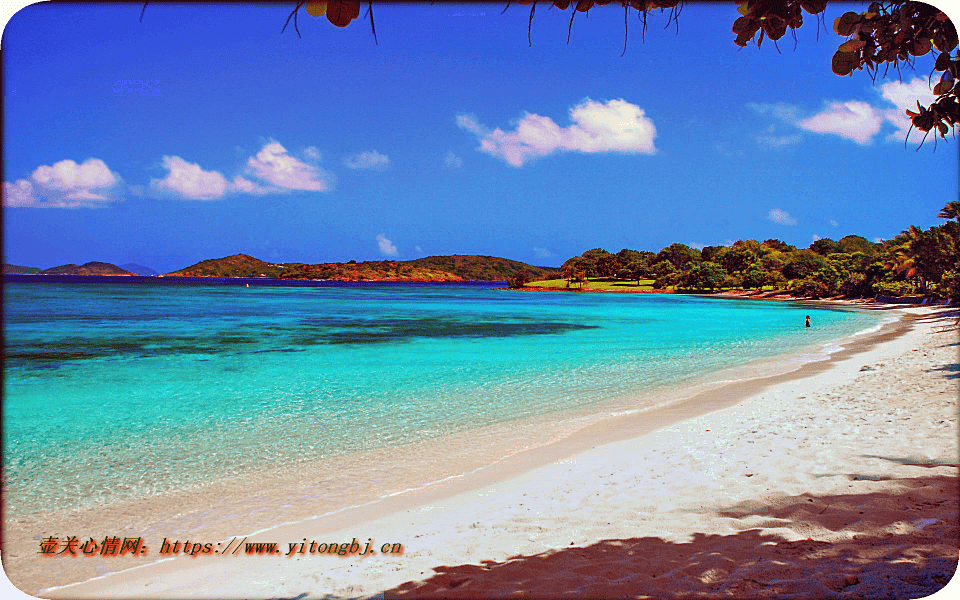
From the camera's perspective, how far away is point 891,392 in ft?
33.6

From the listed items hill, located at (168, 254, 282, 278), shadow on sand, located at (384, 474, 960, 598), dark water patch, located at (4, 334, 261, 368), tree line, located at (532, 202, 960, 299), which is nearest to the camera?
shadow on sand, located at (384, 474, 960, 598)

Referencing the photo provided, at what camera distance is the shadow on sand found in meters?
3.26

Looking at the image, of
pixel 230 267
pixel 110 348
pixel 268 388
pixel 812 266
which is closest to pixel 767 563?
pixel 268 388

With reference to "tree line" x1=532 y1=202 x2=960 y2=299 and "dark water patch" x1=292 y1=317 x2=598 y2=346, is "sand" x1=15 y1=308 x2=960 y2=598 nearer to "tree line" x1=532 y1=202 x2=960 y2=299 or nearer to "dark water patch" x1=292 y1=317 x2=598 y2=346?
"tree line" x1=532 y1=202 x2=960 y2=299

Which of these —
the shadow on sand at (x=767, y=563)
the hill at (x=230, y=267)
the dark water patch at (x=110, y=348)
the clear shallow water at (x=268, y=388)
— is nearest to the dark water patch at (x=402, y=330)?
the clear shallow water at (x=268, y=388)

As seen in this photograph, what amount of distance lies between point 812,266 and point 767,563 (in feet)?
362

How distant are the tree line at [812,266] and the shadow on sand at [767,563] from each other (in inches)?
276

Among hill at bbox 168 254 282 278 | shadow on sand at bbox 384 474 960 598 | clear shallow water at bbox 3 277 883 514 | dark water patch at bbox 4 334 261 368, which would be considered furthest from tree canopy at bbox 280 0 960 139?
hill at bbox 168 254 282 278

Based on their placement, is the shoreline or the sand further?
the shoreline

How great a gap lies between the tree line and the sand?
4.55m

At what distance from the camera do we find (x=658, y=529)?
4.52m

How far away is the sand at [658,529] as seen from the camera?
3500mm

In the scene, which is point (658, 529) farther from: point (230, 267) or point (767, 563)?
point (230, 267)

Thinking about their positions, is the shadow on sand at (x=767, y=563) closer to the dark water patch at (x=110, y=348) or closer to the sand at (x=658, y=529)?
the sand at (x=658, y=529)
